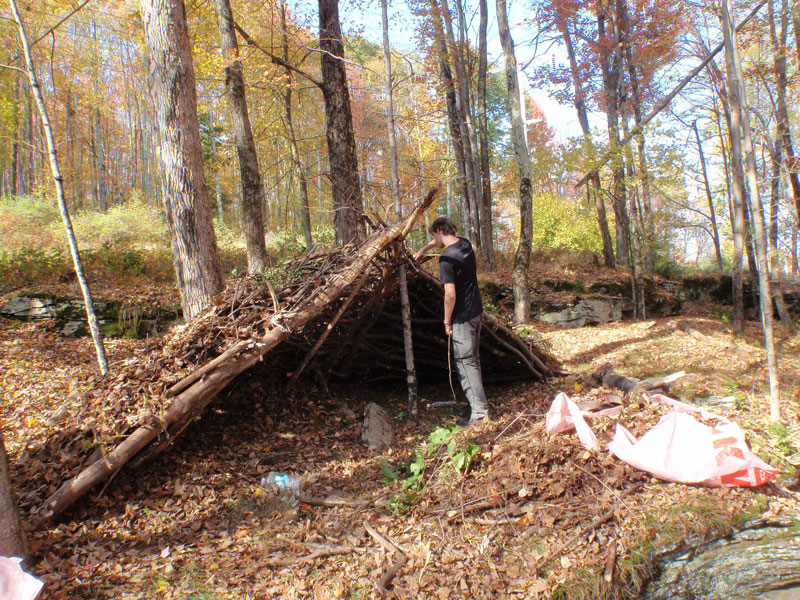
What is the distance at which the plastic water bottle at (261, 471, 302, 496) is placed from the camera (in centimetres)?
338

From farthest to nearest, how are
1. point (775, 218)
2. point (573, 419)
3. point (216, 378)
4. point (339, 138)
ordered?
point (775, 218)
point (339, 138)
point (573, 419)
point (216, 378)

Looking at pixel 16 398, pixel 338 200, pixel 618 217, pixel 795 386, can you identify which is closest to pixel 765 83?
pixel 618 217

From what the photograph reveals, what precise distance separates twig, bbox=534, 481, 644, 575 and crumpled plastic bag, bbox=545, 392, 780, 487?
0.24 metres

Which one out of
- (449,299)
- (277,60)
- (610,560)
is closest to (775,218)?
(449,299)

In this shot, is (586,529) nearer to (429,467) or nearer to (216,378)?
(429,467)

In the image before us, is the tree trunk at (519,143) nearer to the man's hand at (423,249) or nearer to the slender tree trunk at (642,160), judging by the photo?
the slender tree trunk at (642,160)

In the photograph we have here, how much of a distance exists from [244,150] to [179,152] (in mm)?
3152

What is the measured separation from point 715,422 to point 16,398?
6.67 meters

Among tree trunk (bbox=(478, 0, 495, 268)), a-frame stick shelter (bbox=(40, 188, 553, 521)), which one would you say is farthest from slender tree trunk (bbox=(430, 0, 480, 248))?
a-frame stick shelter (bbox=(40, 188, 553, 521))

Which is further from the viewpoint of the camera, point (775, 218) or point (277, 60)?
point (775, 218)

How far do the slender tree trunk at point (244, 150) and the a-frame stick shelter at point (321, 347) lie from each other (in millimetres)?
3409

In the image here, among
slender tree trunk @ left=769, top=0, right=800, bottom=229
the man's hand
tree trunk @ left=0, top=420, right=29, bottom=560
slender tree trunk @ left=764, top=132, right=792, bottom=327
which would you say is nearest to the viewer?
tree trunk @ left=0, top=420, right=29, bottom=560

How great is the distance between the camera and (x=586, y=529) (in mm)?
2617

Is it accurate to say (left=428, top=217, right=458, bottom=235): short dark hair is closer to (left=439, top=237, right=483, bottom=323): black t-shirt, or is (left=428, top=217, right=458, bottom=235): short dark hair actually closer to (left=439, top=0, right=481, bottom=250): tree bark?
(left=439, top=237, right=483, bottom=323): black t-shirt
